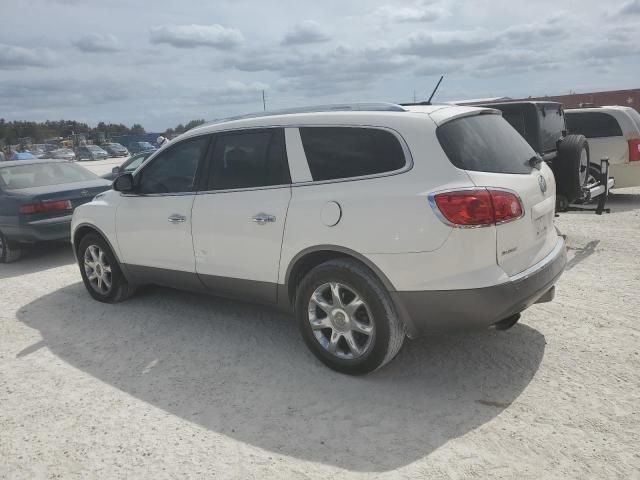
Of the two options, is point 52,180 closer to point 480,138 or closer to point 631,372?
point 480,138

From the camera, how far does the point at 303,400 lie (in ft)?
11.6

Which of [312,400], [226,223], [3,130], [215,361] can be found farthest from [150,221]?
[3,130]

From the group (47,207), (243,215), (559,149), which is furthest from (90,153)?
(243,215)

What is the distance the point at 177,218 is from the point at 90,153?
50.2 metres

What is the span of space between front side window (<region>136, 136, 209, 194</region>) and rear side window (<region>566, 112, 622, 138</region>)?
24.1 ft

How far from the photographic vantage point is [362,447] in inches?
118

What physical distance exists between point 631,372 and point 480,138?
182cm

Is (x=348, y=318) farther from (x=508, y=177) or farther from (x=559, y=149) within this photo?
(x=559, y=149)

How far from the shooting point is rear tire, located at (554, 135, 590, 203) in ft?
20.0

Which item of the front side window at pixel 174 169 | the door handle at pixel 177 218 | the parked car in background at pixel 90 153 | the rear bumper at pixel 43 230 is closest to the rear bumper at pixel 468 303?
the door handle at pixel 177 218

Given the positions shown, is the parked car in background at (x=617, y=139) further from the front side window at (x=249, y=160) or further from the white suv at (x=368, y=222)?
the front side window at (x=249, y=160)

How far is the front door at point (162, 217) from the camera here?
15.3 ft

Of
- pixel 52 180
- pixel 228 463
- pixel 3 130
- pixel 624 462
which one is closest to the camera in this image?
pixel 624 462

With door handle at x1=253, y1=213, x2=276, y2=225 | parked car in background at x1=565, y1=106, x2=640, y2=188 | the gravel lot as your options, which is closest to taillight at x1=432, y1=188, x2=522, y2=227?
the gravel lot
